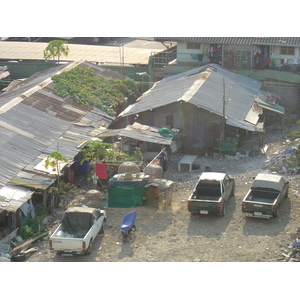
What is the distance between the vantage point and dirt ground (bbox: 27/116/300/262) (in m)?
20.2

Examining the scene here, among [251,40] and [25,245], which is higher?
[251,40]

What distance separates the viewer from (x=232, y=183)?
82.5ft

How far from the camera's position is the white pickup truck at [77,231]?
20.0 meters

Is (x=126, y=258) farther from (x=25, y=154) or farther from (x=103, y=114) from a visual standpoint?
(x=103, y=114)

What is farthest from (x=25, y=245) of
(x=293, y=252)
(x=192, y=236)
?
(x=293, y=252)

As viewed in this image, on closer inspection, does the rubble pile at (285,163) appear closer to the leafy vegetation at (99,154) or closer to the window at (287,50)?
the leafy vegetation at (99,154)

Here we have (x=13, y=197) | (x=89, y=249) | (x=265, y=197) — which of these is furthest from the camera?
(x=265, y=197)

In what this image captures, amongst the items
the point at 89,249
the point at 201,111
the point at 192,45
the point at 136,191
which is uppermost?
the point at 192,45

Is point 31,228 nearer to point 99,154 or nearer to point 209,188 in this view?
point 99,154

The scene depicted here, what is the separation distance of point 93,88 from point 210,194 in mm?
16120

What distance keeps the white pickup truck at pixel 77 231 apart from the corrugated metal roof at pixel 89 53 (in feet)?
80.3

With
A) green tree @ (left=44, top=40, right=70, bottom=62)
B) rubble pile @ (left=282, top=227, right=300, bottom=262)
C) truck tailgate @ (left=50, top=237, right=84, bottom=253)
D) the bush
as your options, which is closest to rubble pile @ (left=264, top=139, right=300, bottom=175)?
rubble pile @ (left=282, top=227, right=300, bottom=262)

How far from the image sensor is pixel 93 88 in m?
38.0

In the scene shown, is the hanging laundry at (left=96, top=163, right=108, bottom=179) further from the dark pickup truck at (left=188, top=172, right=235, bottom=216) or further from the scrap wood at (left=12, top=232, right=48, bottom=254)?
the scrap wood at (left=12, top=232, right=48, bottom=254)
